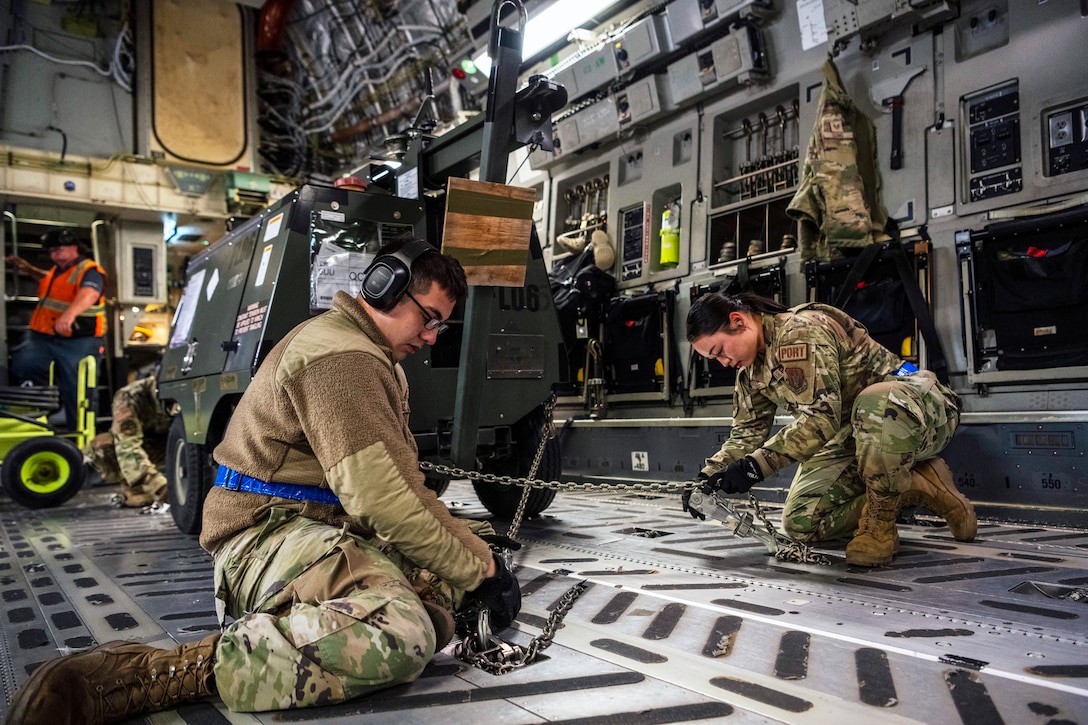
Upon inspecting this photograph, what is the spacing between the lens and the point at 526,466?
446 cm

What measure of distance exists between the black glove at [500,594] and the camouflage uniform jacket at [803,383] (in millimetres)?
1499

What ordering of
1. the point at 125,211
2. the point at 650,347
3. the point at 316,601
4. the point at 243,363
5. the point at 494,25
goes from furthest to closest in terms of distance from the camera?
the point at 125,211 < the point at 650,347 < the point at 243,363 < the point at 494,25 < the point at 316,601

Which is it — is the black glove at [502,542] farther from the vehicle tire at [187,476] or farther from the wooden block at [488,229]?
the vehicle tire at [187,476]

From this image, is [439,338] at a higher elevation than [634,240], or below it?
below

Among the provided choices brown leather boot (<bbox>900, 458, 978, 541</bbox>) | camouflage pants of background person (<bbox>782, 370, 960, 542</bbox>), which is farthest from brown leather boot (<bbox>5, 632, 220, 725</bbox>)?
brown leather boot (<bbox>900, 458, 978, 541</bbox>)

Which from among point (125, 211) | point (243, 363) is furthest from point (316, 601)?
point (125, 211)

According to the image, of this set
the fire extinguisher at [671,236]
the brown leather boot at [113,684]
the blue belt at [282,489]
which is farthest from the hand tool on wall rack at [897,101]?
the brown leather boot at [113,684]

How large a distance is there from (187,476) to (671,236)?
14.9 feet

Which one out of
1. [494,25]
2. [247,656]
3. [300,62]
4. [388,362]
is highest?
[300,62]

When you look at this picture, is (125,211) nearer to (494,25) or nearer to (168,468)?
(168,468)

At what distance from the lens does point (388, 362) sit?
2057 mm

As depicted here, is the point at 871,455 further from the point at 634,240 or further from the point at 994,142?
the point at 634,240

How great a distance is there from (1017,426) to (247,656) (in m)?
4.14

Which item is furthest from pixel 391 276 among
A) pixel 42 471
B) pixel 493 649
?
pixel 42 471
